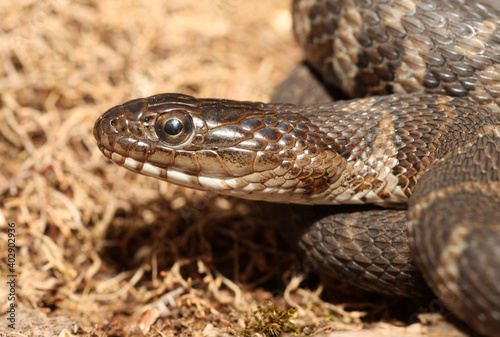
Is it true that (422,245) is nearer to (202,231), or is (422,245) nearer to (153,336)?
(153,336)

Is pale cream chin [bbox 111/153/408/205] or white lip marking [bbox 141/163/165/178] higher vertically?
white lip marking [bbox 141/163/165/178]

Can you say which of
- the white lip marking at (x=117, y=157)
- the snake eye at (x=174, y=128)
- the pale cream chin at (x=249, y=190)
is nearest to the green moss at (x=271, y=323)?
Answer: the pale cream chin at (x=249, y=190)

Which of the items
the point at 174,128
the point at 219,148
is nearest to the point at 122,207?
the point at 174,128

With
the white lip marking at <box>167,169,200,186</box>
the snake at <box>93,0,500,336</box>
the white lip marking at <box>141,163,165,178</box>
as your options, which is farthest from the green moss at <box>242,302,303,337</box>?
the white lip marking at <box>141,163,165,178</box>

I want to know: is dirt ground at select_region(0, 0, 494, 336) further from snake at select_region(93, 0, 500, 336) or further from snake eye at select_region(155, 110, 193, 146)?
snake eye at select_region(155, 110, 193, 146)

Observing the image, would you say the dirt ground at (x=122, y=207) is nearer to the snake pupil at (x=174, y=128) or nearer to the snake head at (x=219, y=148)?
the snake head at (x=219, y=148)

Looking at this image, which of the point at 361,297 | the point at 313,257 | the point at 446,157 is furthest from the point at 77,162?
the point at 446,157
